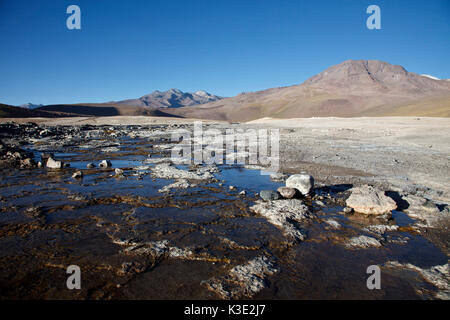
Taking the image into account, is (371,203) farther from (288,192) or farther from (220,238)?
(220,238)

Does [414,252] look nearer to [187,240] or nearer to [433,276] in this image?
[433,276]

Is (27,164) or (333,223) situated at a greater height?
(27,164)

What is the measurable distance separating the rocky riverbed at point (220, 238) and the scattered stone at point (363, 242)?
0.07 feet

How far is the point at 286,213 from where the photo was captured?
19.0 ft

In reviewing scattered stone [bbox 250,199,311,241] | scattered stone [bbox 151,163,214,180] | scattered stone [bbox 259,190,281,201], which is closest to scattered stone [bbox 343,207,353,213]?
scattered stone [bbox 250,199,311,241]

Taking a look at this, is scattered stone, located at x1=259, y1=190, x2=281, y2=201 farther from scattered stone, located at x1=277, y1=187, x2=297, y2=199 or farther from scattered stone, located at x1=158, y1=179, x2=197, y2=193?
scattered stone, located at x1=158, y1=179, x2=197, y2=193

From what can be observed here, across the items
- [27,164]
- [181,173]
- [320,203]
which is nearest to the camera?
[320,203]

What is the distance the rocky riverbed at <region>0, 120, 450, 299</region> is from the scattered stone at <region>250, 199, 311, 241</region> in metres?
0.03

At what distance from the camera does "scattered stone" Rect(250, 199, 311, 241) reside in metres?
5.04

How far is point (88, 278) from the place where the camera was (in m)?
3.44

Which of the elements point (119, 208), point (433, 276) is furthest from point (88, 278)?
point (433, 276)

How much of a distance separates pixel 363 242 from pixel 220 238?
9.03 feet

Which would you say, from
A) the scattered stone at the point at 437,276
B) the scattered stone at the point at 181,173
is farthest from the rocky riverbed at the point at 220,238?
the scattered stone at the point at 181,173

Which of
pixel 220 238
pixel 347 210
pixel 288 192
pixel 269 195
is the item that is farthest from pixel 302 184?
pixel 220 238
